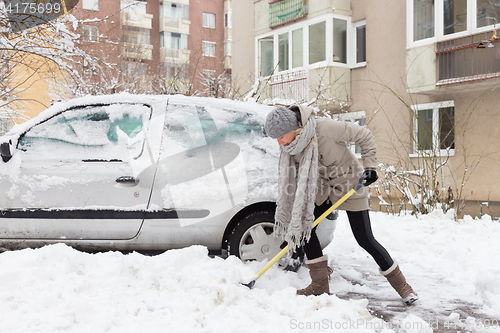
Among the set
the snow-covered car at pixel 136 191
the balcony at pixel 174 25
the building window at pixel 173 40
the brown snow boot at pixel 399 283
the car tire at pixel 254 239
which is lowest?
the brown snow boot at pixel 399 283

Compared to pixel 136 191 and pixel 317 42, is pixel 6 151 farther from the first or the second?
pixel 317 42

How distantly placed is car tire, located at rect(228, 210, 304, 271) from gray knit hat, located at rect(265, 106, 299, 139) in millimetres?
888

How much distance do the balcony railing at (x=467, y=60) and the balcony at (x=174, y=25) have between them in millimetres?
24921

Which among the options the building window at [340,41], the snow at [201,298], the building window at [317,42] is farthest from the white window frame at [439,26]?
the snow at [201,298]

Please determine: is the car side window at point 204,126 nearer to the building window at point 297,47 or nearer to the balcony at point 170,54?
the building window at point 297,47

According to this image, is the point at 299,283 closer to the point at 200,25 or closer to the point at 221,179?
the point at 221,179

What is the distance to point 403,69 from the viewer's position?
1295cm

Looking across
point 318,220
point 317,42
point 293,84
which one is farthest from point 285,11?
point 318,220

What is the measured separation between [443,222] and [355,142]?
142 inches

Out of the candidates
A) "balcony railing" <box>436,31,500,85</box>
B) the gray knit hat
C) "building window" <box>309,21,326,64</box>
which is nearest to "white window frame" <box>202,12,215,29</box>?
"building window" <box>309,21,326,64</box>

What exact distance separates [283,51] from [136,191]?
13.5 meters

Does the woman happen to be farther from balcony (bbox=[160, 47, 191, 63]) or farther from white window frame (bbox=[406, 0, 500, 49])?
balcony (bbox=[160, 47, 191, 63])

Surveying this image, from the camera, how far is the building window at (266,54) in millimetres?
17391

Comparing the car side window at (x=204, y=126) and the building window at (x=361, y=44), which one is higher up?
the building window at (x=361, y=44)
